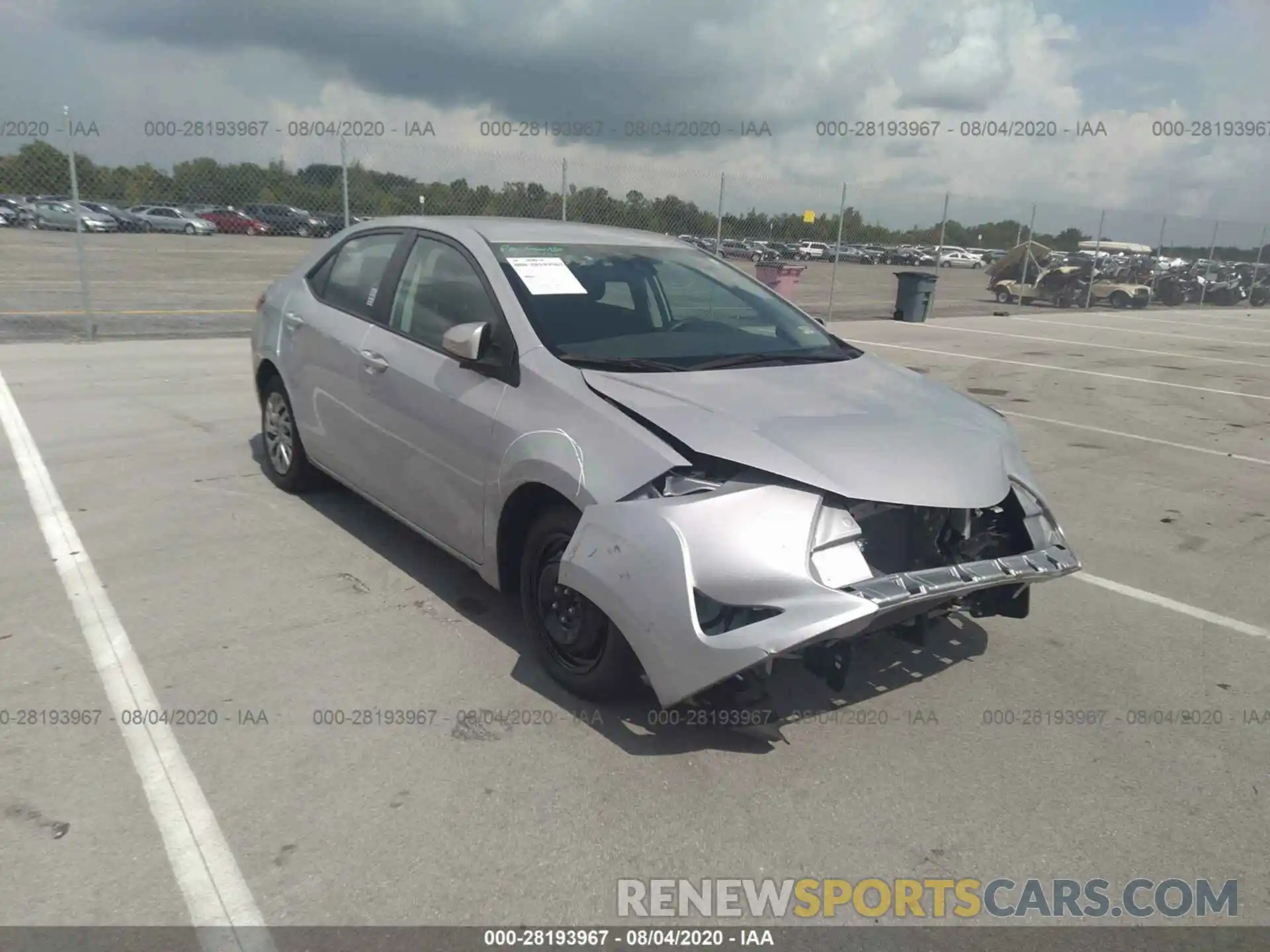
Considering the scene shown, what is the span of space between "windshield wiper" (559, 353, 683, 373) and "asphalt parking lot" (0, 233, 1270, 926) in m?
1.22

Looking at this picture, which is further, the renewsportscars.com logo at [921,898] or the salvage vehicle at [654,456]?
the salvage vehicle at [654,456]

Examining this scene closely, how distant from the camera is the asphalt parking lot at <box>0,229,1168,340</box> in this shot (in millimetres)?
12508

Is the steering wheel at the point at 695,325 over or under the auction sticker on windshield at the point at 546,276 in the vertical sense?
under

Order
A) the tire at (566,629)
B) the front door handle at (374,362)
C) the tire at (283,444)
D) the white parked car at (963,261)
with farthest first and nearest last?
the white parked car at (963,261)
the tire at (283,444)
the front door handle at (374,362)
the tire at (566,629)

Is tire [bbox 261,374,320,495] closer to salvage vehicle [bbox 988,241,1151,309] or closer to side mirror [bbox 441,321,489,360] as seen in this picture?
side mirror [bbox 441,321,489,360]

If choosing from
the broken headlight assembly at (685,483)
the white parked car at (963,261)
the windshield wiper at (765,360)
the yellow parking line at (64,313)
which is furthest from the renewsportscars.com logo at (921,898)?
the white parked car at (963,261)

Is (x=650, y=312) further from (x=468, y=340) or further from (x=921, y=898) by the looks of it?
(x=921, y=898)

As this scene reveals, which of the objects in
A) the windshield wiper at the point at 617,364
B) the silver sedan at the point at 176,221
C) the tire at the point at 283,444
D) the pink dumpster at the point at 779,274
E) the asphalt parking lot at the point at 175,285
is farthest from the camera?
the silver sedan at the point at 176,221

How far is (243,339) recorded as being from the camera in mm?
11859

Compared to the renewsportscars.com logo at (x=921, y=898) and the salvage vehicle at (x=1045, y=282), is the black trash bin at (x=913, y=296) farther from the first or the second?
the renewsportscars.com logo at (x=921, y=898)

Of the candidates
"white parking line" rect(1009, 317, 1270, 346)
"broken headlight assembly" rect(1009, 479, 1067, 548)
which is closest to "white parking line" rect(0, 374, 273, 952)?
"broken headlight assembly" rect(1009, 479, 1067, 548)

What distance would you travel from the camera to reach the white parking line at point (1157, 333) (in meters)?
19.2

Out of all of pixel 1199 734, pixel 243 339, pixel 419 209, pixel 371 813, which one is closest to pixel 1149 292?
pixel 419 209

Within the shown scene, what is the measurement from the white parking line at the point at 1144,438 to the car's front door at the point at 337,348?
554 cm
